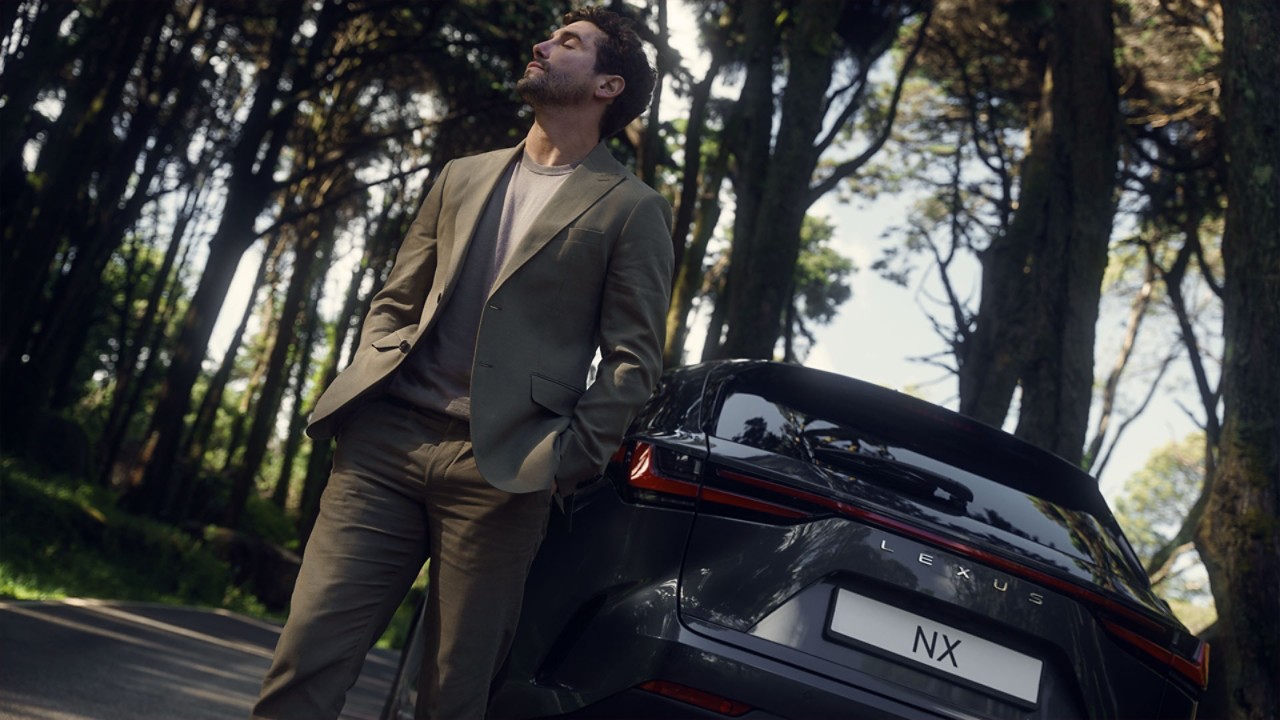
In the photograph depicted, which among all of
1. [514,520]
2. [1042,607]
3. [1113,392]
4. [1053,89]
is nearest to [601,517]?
[514,520]

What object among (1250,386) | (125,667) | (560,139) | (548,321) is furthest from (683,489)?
(1250,386)

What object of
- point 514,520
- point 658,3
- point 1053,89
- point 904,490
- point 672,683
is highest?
point 658,3

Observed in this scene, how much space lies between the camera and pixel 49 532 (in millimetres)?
11258

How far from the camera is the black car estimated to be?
3.08 meters

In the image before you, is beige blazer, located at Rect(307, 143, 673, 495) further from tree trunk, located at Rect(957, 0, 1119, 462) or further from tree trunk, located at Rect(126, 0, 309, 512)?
tree trunk, located at Rect(126, 0, 309, 512)

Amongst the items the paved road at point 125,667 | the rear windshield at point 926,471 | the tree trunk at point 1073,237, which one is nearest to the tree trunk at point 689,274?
the tree trunk at point 1073,237

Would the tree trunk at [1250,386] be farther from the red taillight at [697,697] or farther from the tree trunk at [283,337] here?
the tree trunk at [283,337]

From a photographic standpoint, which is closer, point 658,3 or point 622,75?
point 622,75

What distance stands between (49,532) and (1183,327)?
12.9 metres

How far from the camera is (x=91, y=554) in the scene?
1180 cm

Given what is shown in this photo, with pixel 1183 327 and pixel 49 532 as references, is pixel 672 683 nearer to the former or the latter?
pixel 49 532

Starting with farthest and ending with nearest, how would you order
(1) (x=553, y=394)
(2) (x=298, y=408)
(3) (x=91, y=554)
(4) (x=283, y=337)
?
1. (2) (x=298, y=408)
2. (4) (x=283, y=337)
3. (3) (x=91, y=554)
4. (1) (x=553, y=394)

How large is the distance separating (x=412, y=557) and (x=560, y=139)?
1.03 m

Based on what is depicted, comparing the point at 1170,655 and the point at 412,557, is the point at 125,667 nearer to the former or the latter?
the point at 412,557
